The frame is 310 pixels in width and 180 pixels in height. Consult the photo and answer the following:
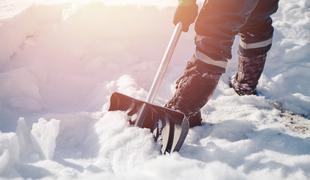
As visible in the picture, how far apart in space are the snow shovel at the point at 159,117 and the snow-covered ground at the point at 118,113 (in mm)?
66

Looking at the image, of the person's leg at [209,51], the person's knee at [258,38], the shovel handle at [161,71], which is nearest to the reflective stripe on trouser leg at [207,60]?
the person's leg at [209,51]

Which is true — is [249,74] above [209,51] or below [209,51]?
below

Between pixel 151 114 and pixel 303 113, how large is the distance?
3.91 ft

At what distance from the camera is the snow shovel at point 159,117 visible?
2.15 m

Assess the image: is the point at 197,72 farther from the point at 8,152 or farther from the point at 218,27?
the point at 8,152

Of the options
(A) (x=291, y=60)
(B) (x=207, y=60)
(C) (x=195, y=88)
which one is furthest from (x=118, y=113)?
(A) (x=291, y=60)

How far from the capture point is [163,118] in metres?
2.32

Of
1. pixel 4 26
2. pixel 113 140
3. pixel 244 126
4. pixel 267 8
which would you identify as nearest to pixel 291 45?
pixel 267 8

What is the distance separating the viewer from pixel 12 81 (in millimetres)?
3061

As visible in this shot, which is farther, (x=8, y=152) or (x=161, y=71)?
(x=161, y=71)

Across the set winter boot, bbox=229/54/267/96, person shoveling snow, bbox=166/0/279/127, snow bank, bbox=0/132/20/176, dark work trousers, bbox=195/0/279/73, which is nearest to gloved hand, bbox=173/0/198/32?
person shoveling snow, bbox=166/0/279/127

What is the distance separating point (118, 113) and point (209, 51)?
68 cm

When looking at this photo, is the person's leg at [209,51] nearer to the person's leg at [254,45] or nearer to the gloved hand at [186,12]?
the gloved hand at [186,12]

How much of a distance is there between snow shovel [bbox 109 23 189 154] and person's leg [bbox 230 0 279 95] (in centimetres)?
67
